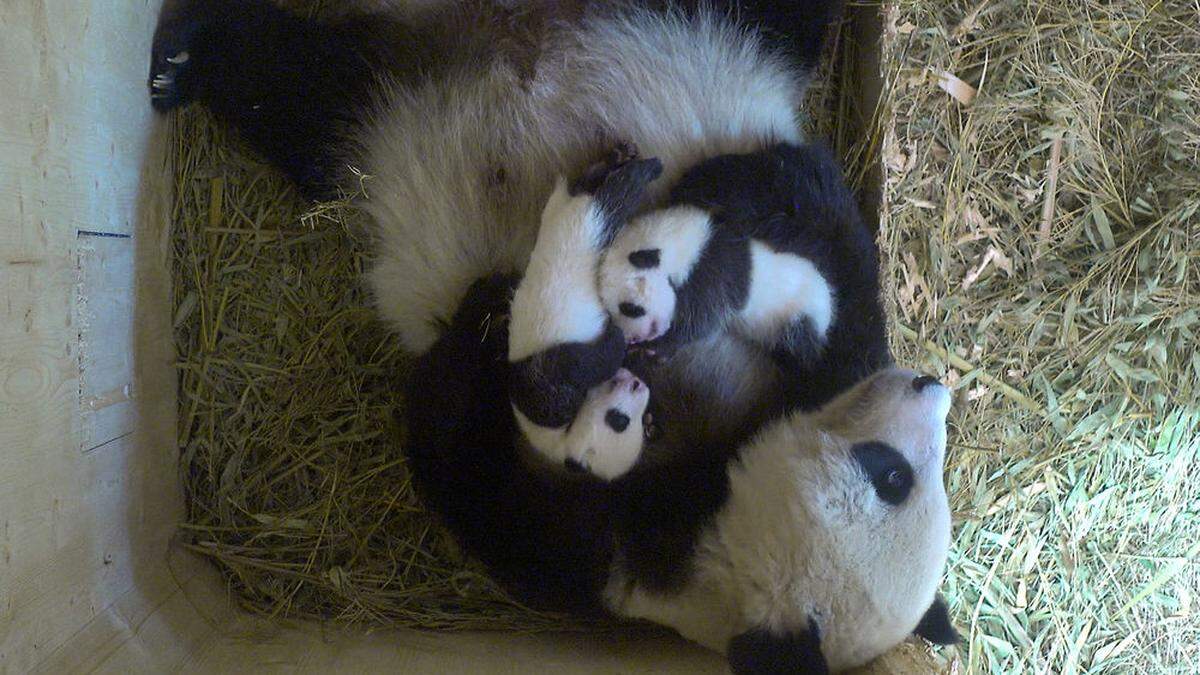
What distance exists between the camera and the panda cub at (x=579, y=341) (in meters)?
2.21

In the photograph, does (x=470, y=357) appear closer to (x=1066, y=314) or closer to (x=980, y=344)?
(x=980, y=344)

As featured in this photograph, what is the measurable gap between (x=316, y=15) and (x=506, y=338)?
4.98 feet

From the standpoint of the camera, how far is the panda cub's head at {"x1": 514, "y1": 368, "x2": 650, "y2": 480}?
7.48 ft

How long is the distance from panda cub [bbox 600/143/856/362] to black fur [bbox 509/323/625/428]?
0.09 meters

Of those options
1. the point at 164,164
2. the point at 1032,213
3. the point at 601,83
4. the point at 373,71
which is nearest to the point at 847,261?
the point at 601,83

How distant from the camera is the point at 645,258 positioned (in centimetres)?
223

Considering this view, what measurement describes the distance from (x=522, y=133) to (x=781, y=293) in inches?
37.2

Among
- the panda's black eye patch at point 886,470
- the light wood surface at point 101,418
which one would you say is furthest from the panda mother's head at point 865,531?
the light wood surface at point 101,418

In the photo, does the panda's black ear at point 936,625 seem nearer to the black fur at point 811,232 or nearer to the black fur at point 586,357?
the black fur at point 811,232

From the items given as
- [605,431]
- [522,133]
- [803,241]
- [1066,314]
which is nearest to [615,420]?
[605,431]

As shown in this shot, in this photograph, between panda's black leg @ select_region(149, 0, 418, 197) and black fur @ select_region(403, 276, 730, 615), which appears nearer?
black fur @ select_region(403, 276, 730, 615)

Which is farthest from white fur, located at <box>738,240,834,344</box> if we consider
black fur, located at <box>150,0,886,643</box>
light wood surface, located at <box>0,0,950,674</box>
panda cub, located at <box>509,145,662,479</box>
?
light wood surface, located at <box>0,0,950,674</box>

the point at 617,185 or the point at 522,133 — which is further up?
the point at 522,133

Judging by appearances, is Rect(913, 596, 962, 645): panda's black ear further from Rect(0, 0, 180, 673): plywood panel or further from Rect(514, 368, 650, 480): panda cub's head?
Rect(0, 0, 180, 673): plywood panel
